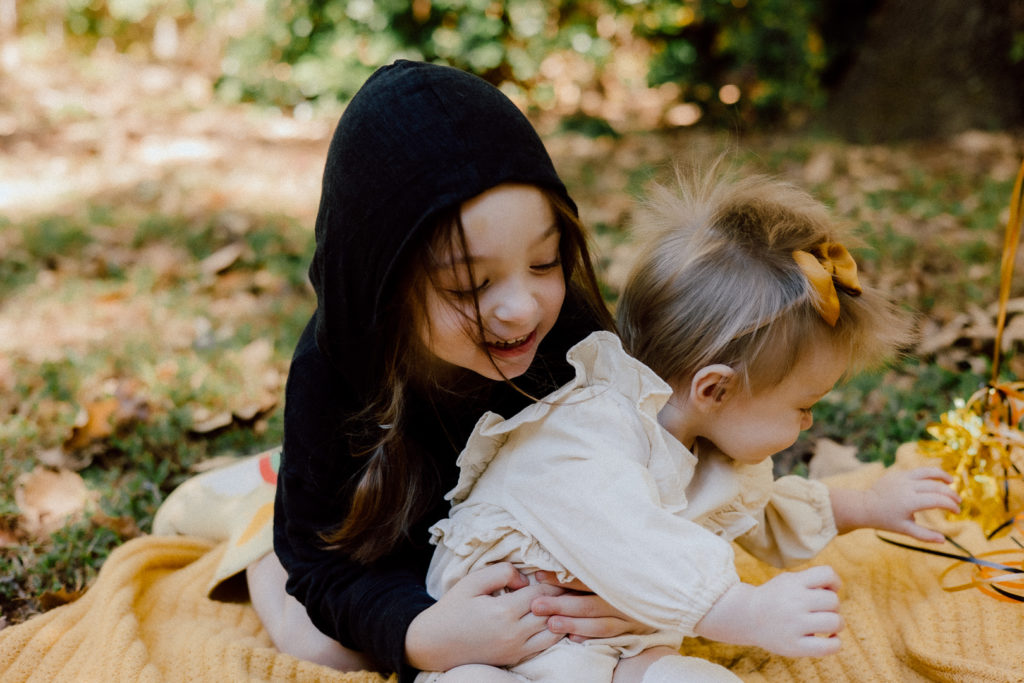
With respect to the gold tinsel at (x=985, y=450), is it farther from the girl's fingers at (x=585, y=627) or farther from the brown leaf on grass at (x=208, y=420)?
the brown leaf on grass at (x=208, y=420)

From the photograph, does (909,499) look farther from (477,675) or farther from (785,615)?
(477,675)

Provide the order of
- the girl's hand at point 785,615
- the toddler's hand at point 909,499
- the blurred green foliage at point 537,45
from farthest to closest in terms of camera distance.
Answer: the blurred green foliage at point 537,45 < the toddler's hand at point 909,499 < the girl's hand at point 785,615

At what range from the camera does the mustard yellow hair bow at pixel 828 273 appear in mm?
1449

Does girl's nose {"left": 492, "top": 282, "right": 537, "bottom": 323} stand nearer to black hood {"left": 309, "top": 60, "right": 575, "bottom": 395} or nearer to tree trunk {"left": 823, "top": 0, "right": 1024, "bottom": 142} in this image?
black hood {"left": 309, "top": 60, "right": 575, "bottom": 395}

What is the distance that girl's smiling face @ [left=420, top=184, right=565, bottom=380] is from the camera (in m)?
1.32

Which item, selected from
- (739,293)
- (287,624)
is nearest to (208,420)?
(287,624)

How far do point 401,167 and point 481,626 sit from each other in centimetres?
77

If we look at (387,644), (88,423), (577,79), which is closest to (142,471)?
(88,423)

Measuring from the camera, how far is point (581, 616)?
4.83 ft

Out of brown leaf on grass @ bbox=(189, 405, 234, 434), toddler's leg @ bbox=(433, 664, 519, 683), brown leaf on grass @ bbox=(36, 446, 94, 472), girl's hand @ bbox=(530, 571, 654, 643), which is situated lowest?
brown leaf on grass @ bbox=(36, 446, 94, 472)

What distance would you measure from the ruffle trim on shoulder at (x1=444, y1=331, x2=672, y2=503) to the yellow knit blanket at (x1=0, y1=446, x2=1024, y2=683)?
490 mm

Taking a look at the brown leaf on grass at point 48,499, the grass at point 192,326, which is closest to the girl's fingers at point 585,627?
the grass at point 192,326

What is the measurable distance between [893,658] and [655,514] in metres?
0.74


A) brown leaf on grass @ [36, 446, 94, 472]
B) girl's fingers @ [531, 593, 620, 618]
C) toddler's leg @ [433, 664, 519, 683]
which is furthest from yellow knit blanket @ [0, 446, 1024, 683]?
brown leaf on grass @ [36, 446, 94, 472]
